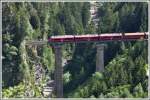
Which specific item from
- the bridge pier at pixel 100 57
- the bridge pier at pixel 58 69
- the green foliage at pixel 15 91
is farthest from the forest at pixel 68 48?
the bridge pier at pixel 58 69

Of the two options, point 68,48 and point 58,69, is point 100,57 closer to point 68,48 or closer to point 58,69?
point 58,69

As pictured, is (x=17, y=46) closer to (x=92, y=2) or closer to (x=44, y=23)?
(x=44, y=23)

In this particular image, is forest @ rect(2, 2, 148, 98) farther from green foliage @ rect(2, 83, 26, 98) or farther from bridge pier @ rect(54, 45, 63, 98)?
bridge pier @ rect(54, 45, 63, 98)

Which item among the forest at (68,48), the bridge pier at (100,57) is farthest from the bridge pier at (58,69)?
the bridge pier at (100,57)

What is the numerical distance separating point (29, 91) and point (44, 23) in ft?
42.9

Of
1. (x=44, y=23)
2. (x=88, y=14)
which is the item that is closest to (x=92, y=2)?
(x=88, y=14)

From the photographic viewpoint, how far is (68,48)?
6375 cm

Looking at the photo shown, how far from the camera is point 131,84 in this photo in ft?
149

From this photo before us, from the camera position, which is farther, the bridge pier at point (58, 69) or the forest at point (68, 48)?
the bridge pier at point (58, 69)

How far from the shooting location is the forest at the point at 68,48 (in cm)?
5056

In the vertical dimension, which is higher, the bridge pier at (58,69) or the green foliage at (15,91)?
the bridge pier at (58,69)

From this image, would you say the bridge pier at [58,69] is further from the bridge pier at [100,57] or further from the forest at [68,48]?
the bridge pier at [100,57]

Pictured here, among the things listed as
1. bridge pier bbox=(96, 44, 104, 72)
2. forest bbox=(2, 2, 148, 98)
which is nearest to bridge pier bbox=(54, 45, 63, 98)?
forest bbox=(2, 2, 148, 98)

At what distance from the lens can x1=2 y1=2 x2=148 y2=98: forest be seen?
5056 cm
